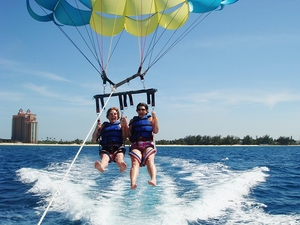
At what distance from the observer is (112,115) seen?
22.3ft

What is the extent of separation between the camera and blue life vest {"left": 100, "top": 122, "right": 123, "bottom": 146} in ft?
21.7

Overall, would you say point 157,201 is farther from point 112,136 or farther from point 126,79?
point 126,79

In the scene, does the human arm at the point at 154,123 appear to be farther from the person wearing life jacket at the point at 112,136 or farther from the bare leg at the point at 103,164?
the bare leg at the point at 103,164

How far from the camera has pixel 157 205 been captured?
878 centimetres

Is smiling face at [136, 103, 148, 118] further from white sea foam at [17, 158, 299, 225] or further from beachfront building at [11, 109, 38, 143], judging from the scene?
beachfront building at [11, 109, 38, 143]

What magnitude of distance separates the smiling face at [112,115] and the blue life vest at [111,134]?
0.35 ft

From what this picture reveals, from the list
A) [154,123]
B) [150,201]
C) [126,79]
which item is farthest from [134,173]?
[150,201]

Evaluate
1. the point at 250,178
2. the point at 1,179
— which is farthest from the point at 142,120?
the point at 1,179

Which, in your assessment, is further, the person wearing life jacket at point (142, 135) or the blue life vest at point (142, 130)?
the blue life vest at point (142, 130)

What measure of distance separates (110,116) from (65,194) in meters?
4.28

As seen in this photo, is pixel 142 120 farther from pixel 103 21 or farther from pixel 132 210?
pixel 103 21

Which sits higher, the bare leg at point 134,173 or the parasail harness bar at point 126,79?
the parasail harness bar at point 126,79

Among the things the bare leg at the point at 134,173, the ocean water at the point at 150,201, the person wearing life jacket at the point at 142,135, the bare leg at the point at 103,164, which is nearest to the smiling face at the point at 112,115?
the person wearing life jacket at the point at 142,135

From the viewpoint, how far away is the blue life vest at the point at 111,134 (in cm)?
663
